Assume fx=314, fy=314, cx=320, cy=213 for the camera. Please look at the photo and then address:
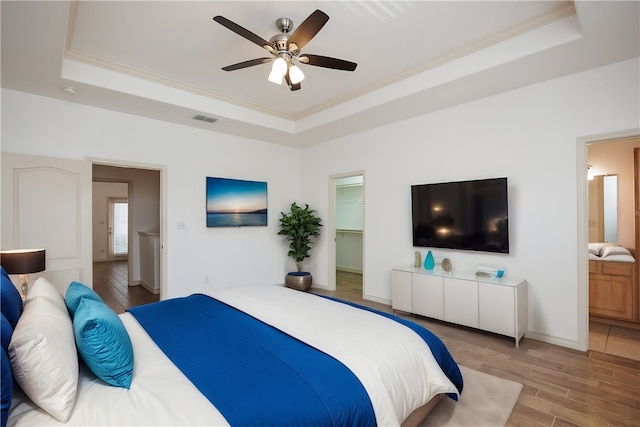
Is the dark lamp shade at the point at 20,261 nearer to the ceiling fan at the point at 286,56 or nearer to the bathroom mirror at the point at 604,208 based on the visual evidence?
the ceiling fan at the point at 286,56

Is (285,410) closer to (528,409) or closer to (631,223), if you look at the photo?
(528,409)

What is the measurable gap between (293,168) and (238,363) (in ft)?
15.8

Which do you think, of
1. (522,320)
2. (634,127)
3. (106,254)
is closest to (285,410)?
(522,320)

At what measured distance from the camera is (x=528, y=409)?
2.15 m

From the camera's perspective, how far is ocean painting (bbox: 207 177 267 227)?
4.94 metres

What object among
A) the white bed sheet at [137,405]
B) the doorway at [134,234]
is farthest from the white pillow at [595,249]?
the doorway at [134,234]

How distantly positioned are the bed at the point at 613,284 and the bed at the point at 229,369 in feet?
9.90

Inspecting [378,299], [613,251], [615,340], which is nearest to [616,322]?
[615,340]

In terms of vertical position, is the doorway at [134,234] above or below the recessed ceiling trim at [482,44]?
below

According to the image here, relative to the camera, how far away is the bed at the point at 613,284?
362 cm

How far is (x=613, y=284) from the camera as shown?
3.73m

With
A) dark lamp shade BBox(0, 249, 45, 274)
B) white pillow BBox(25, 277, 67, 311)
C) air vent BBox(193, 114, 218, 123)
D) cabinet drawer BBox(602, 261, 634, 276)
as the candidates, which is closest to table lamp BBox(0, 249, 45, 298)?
dark lamp shade BBox(0, 249, 45, 274)

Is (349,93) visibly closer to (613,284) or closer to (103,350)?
(103,350)

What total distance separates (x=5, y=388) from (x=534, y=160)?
423cm
